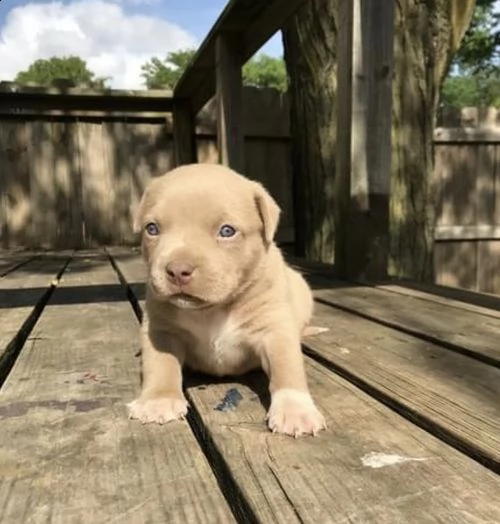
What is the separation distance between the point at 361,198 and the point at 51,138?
4829 mm

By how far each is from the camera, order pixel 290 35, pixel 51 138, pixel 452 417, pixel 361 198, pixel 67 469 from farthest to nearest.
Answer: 1. pixel 51 138
2. pixel 290 35
3. pixel 361 198
4. pixel 452 417
5. pixel 67 469

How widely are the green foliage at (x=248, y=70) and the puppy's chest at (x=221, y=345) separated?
4887 cm

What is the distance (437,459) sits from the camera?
47.6 inches

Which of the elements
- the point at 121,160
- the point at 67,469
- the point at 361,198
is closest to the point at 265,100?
the point at 121,160

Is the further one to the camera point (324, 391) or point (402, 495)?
point (324, 391)

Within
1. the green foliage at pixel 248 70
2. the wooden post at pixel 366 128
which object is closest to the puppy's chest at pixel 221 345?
the wooden post at pixel 366 128

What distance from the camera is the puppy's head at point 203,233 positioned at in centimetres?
160

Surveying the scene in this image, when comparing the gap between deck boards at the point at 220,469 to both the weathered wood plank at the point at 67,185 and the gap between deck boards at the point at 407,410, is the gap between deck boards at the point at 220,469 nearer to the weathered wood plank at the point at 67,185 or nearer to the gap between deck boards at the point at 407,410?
the gap between deck boards at the point at 407,410

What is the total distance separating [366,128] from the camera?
3.59 metres

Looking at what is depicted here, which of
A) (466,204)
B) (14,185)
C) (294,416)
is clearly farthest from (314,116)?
(294,416)

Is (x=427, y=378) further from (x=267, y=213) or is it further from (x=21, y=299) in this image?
(x=21, y=299)

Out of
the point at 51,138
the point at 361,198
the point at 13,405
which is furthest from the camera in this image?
the point at 51,138

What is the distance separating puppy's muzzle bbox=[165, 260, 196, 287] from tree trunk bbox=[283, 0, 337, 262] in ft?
13.5

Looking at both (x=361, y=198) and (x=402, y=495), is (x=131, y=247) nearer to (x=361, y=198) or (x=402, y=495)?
(x=361, y=198)
